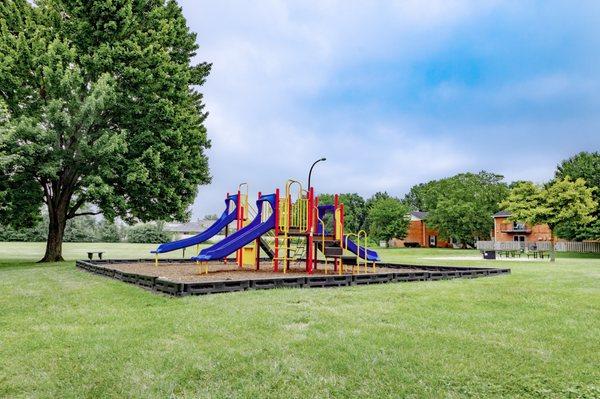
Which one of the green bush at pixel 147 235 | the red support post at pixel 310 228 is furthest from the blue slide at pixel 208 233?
the green bush at pixel 147 235

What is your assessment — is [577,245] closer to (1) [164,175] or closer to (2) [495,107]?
(2) [495,107]

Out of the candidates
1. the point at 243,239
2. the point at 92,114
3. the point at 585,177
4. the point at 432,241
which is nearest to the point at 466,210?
the point at 432,241

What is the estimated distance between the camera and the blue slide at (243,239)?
516 inches

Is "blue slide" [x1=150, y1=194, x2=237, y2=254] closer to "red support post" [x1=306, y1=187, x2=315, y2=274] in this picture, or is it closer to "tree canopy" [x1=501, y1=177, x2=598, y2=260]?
"red support post" [x1=306, y1=187, x2=315, y2=274]

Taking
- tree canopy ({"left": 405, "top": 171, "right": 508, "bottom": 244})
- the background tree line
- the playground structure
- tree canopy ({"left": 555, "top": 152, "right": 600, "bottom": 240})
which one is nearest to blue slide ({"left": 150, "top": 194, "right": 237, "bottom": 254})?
the playground structure

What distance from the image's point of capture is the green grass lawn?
4.50 meters

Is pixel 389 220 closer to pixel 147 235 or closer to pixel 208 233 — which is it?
pixel 147 235

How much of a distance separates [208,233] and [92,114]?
8.01 meters

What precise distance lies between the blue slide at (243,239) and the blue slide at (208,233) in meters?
2.25

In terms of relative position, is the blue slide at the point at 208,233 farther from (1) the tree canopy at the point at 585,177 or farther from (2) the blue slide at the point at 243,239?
(1) the tree canopy at the point at 585,177

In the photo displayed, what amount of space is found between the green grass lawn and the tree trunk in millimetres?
14437

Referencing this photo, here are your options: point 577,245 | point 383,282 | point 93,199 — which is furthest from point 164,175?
point 577,245

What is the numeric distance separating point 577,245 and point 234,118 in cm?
4288

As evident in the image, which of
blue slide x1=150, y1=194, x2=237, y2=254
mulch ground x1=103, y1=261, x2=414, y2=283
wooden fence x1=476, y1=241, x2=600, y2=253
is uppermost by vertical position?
blue slide x1=150, y1=194, x2=237, y2=254
